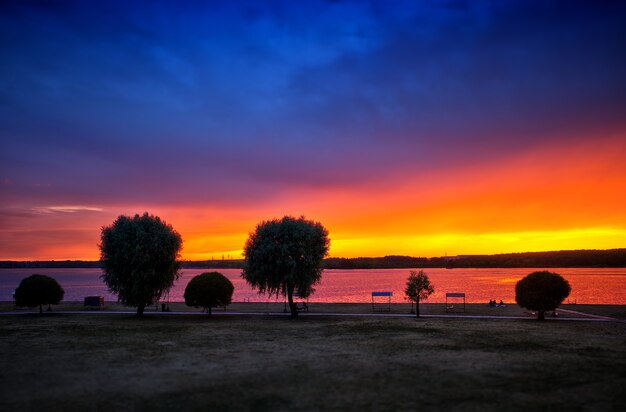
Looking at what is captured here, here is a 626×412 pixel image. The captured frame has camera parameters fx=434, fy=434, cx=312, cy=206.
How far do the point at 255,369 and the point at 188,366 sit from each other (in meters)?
3.82

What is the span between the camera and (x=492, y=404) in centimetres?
1652

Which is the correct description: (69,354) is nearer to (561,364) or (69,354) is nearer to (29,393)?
(29,393)

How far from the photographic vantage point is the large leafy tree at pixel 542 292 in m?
44.9

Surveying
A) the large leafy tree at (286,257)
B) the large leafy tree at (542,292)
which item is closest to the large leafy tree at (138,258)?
the large leafy tree at (286,257)

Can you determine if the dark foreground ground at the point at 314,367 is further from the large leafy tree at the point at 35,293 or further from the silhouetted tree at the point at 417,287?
the large leafy tree at the point at 35,293

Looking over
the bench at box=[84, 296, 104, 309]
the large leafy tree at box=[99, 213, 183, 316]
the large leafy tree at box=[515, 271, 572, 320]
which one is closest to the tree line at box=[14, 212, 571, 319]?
the large leafy tree at box=[99, 213, 183, 316]

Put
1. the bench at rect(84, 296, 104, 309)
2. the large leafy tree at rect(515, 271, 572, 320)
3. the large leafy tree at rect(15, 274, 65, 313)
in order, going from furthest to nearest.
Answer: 1. the bench at rect(84, 296, 104, 309)
2. the large leafy tree at rect(15, 274, 65, 313)
3. the large leafy tree at rect(515, 271, 572, 320)

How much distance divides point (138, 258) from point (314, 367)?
3402 centimetres

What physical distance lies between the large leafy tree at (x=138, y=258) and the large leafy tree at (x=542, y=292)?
40.4 m

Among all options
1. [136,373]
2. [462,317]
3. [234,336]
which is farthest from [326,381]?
[462,317]

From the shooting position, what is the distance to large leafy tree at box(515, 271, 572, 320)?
147 feet

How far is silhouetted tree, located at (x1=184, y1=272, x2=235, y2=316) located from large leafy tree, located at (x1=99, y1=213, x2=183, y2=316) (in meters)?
3.86

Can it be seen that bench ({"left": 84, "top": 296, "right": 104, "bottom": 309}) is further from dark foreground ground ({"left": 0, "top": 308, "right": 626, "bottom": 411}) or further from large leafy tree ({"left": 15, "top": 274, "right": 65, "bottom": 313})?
dark foreground ground ({"left": 0, "top": 308, "right": 626, "bottom": 411})

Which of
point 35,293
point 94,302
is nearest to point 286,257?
point 94,302
